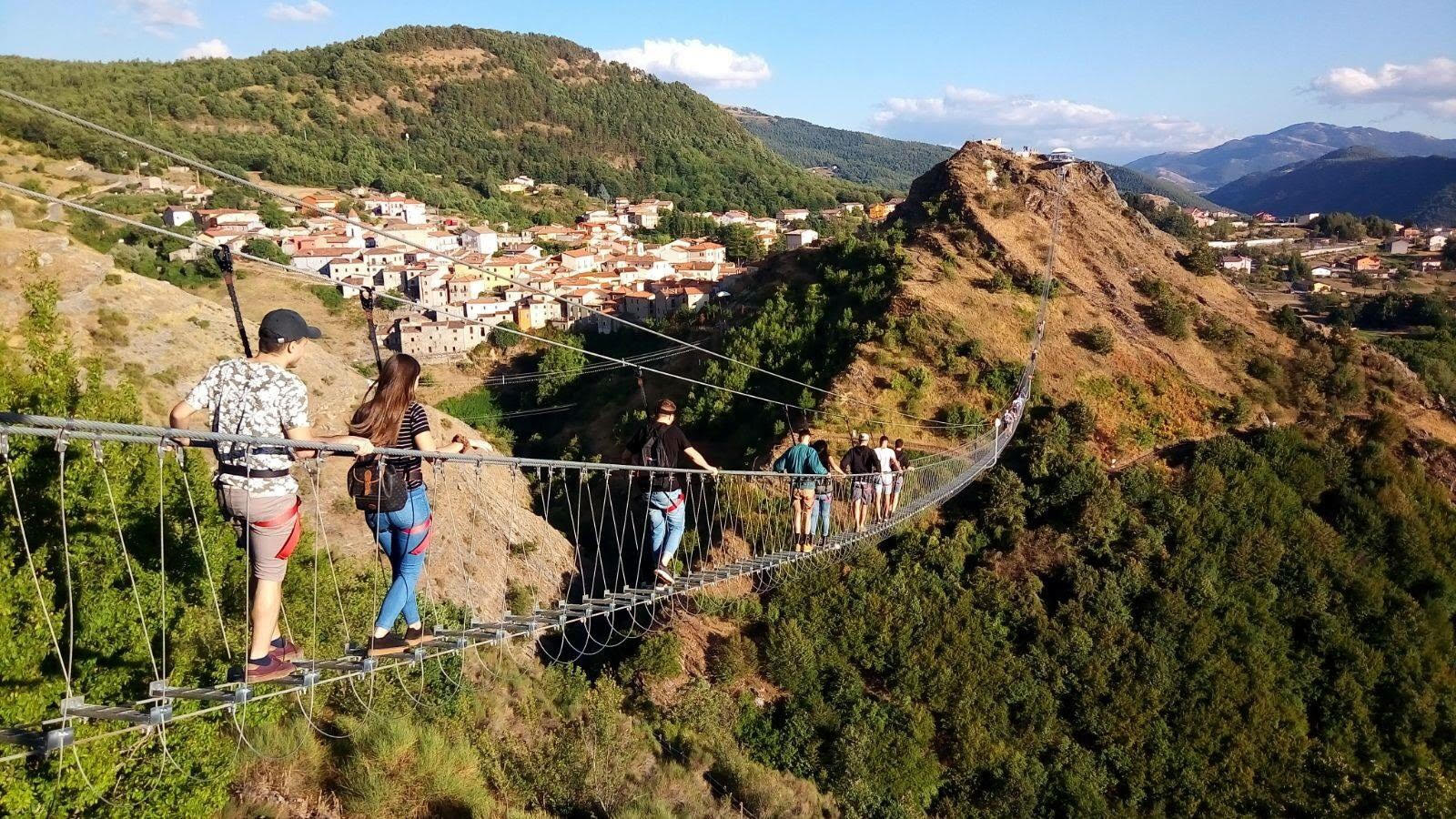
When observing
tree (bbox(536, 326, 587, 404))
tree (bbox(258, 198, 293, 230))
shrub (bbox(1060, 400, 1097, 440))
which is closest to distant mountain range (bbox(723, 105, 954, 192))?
tree (bbox(258, 198, 293, 230))

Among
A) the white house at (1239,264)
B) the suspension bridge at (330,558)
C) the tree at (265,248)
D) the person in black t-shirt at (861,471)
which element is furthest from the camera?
the white house at (1239,264)

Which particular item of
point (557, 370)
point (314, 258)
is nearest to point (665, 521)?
point (557, 370)

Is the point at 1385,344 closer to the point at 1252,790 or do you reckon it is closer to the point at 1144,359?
the point at 1144,359

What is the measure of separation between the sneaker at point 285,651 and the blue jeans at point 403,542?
1.01 feet

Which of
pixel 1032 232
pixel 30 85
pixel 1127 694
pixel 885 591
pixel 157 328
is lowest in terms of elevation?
pixel 1127 694

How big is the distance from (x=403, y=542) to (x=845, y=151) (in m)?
169

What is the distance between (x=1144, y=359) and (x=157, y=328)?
17.9 meters

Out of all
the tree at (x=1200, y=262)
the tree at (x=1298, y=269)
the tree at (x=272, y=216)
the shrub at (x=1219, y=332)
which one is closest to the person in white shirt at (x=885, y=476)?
the shrub at (x=1219, y=332)

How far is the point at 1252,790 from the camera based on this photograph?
11.6 m

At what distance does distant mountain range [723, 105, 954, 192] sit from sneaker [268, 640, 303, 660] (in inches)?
4752

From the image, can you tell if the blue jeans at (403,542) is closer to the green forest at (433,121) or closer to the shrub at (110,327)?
the shrub at (110,327)

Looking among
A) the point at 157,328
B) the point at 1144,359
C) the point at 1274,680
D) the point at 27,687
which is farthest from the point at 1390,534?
the point at 157,328

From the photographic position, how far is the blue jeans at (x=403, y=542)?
10.1ft

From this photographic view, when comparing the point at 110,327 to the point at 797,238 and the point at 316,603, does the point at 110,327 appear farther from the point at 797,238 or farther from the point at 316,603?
the point at 797,238
